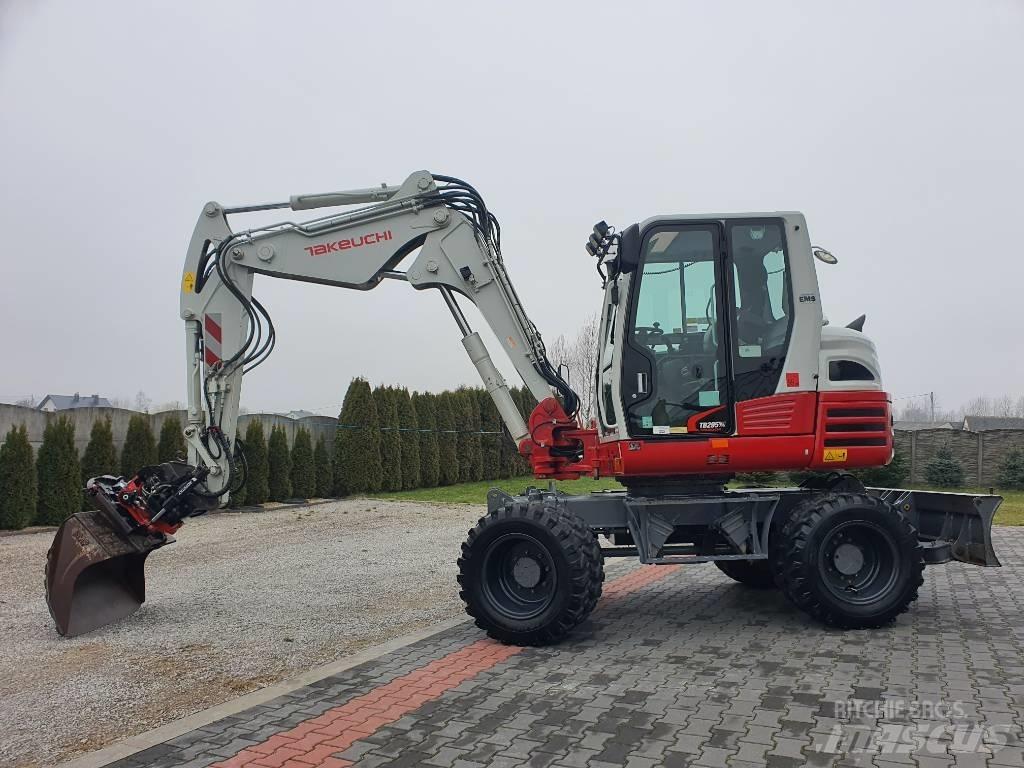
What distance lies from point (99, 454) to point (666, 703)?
1242cm

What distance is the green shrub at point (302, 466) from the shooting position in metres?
18.3

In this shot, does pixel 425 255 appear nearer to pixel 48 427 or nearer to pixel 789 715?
pixel 789 715

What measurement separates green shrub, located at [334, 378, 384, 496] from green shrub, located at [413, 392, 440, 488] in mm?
2458

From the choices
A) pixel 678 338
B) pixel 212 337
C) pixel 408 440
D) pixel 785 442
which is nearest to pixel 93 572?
pixel 212 337

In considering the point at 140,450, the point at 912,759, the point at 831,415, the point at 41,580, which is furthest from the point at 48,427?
the point at 912,759

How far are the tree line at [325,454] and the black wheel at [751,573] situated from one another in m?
2.56

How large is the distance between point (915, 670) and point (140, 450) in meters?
13.2

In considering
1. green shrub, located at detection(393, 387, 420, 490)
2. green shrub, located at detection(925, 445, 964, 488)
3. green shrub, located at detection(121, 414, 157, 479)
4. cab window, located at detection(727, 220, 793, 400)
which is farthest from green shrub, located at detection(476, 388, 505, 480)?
cab window, located at detection(727, 220, 793, 400)

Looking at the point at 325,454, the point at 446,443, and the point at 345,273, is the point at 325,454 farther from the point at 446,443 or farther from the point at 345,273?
the point at 345,273

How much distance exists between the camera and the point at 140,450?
14461mm

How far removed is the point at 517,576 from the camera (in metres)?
6.00

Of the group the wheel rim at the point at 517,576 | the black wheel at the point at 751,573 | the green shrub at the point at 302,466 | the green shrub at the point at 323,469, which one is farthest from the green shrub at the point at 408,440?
the wheel rim at the point at 517,576

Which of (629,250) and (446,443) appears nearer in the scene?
(629,250)

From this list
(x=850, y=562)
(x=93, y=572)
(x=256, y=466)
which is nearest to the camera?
(x=850, y=562)
